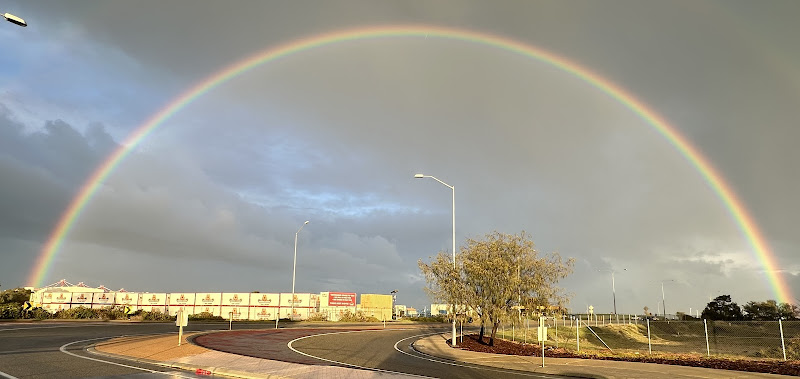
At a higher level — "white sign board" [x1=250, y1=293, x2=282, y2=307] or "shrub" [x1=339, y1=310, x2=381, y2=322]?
"white sign board" [x1=250, y1=293, x2=282, y2=307]

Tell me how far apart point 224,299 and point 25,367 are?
8955cm

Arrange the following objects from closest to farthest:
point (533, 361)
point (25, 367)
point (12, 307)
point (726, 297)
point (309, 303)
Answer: point (25, 367), point (533, 361), point (12, 307), point (726, 297), point (309, 303)

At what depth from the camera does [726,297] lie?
93625 mm

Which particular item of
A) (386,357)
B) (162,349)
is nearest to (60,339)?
(162,349)

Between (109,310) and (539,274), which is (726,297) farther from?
(109,310)

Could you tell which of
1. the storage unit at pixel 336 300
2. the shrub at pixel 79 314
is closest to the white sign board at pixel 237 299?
the storage unit at pixel 336 300

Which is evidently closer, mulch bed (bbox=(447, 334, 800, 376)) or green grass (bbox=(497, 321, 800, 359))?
mulch bed (bbox=(447, 334, 800, 376))

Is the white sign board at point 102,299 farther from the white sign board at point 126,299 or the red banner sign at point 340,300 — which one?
the red banner sign at point 340,300

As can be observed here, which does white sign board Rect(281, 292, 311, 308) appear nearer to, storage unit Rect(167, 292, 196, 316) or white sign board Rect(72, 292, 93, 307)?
storage unit Rect(167, 292, 196, 316)

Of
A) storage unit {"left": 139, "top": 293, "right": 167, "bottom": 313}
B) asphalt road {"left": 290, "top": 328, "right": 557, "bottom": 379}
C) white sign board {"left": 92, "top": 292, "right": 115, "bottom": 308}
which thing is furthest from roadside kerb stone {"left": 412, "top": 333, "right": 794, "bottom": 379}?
white sign board {"left": 92, "top": 292, "right": 115, "bottom": 308}

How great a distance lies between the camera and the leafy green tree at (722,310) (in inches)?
3531

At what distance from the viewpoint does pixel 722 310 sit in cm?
9244

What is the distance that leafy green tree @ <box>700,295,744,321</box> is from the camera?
89688 mm

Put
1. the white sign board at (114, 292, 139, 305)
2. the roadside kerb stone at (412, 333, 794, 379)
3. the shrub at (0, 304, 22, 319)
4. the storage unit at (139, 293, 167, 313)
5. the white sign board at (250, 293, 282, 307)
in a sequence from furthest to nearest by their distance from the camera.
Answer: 1. the white sign board at (114, 292, 139, 305)
2. the storage unit at (139, 293, 167, 313)
3. the white sign board at (250, 293, 282, 307)
4. the shrub at (0, 304, 22, 319)
5. the roadside kerb stone at (412, 333, 794, 379)
